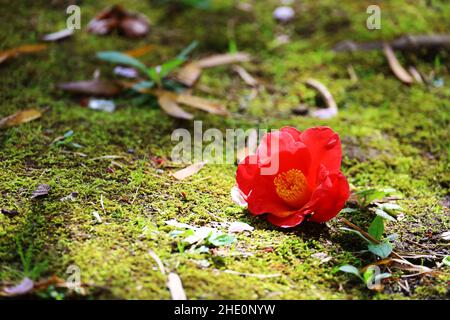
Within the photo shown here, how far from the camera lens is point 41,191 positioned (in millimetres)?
Result: 2094

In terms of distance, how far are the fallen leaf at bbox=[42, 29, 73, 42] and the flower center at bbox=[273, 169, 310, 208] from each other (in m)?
2.08

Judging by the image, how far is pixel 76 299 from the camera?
165 cm

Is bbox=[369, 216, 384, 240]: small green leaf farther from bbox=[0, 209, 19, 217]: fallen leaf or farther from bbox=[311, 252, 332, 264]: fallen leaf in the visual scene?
bbox=[0, 209, 19, 217]: fallen leaf

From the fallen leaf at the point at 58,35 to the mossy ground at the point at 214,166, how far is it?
65 millimetres

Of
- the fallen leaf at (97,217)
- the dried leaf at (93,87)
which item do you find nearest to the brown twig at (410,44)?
the dried leaf at (93,87)

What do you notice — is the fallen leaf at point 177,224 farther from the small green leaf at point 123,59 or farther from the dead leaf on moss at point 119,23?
the dead leaf on moss at point 119,23

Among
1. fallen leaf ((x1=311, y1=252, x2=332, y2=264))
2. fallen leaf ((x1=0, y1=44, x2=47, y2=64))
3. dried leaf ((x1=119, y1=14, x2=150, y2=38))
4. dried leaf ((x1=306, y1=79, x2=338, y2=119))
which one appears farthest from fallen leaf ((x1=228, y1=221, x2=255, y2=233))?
dried leaf ((x1=119, y1=14, x2=150, y2=38))

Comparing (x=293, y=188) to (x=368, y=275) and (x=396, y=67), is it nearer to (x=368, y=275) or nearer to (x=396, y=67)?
(x=368, y=275)

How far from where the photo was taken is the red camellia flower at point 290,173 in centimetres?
202

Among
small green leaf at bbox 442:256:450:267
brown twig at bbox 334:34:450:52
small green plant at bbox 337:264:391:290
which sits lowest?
small green leaf at bbox 442:256:450:267

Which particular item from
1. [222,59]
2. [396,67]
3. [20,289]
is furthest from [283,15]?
[20,289]

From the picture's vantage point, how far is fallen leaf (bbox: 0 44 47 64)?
10.3 ft
